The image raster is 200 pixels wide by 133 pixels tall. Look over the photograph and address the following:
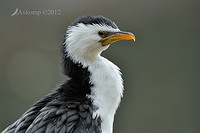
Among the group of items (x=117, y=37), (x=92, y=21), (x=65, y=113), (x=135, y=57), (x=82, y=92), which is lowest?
(x=135, y=57)

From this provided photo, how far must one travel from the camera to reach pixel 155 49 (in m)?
8.45

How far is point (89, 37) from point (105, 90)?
57 cm

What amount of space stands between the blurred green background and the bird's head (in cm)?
410

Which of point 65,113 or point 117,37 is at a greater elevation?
point 117,37

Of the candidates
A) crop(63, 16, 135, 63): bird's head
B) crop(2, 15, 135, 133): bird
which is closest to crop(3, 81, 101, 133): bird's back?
crop(2, 15, 135, 133): bird

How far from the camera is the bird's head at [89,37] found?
3.63 m

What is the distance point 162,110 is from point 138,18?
2.26m

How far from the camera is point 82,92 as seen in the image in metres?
3.52

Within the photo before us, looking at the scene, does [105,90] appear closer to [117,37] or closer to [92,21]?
[117,37]

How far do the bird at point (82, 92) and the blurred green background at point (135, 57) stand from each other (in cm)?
414

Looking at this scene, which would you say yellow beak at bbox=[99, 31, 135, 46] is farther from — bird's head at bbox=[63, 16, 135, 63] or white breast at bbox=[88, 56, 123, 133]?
white breast at bbox=[88, 56, 123, 133]

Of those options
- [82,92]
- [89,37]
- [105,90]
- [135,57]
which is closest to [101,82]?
[105,90]

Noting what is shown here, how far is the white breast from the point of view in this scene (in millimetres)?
3455

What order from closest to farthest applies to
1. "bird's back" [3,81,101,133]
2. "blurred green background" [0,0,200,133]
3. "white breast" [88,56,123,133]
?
"bird's back" [3,81,101,133]
"white breast" [88,56,123,133]
"blurred green background" [0,0,200,133]
